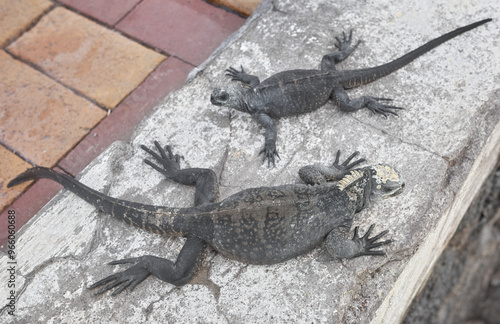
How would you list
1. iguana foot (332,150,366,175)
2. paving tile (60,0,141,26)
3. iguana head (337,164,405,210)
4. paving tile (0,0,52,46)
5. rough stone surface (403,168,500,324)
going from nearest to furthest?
rough stone surface (403,168,500,324) → iguana head (337,164,405,210) → iguana foot (332,150,366,175) → paving tile (0,0,52,46) → paving tile (60,0,141,26)

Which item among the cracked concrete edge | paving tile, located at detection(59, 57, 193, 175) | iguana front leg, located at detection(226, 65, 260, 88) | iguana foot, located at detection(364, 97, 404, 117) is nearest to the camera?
the cracked concrete edge


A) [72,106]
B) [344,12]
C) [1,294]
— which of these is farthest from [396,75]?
[1,294]

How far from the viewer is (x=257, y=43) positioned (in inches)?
184

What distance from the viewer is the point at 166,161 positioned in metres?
3.85

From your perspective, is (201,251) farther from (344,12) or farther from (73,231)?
(344,12)

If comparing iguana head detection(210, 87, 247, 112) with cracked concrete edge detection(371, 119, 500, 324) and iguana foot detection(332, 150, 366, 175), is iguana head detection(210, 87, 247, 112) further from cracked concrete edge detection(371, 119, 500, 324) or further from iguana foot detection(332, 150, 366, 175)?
cracked concrete edge detection(371, 119, 500, 324)

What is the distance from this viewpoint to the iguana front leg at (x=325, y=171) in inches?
136

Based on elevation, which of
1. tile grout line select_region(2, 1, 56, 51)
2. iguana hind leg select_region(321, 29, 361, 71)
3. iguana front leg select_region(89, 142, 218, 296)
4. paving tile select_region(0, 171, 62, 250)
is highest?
iguana hind leg select_region(321, 29, 361, 71)

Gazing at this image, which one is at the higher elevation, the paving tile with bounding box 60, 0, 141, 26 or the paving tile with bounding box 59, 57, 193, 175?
the paving tile with bounding box 60, 0, 141, 26

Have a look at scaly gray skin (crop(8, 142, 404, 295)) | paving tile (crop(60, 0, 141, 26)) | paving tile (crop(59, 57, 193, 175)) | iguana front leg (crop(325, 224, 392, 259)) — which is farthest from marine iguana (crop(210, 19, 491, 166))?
paving tile (crop(60, 0, 141, 26))

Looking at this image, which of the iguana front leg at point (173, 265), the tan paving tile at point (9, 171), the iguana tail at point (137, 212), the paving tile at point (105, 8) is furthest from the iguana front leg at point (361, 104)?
the tan paving tile at point (9, 171)

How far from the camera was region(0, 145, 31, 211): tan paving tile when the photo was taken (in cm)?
436

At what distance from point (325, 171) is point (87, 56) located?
3.05 m

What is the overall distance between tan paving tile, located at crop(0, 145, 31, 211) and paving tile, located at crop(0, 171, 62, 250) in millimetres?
48
